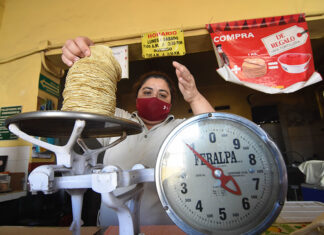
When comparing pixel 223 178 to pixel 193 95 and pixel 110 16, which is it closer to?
pixel 193 95

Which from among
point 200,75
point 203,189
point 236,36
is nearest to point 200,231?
point 203,189

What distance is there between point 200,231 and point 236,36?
1581 mm

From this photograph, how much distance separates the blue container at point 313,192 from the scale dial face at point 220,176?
1.89 metres

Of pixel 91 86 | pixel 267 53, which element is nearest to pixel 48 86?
pixel 91 86

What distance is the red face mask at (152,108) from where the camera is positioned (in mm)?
1175

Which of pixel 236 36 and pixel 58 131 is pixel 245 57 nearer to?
pixel 236 36

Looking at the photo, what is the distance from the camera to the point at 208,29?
65.2 inches

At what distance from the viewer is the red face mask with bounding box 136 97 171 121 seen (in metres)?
1.17

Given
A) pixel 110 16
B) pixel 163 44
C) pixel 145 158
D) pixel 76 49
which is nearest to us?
pixel 76 49

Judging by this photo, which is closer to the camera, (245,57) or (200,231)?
(200,231)

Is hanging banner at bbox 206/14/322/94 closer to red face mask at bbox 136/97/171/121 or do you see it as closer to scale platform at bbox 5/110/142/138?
red face mask at bbox 136/97/171/121

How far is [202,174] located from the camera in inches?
22.4

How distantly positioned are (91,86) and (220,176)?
1.71ft

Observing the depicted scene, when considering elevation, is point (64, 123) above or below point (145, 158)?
above
